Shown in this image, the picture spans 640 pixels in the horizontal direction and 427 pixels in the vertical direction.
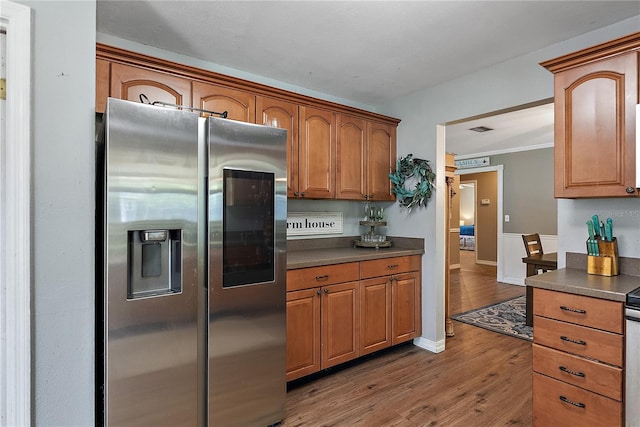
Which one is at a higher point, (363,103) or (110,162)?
(363,103)

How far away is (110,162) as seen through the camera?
1475 mm

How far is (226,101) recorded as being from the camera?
2428mm

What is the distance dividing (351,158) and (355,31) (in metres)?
1.16

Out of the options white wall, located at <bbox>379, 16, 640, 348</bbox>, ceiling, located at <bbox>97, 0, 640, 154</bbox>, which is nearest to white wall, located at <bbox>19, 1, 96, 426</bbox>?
ceiling, located at <bbox>97, 0, 640, 154</bbox>

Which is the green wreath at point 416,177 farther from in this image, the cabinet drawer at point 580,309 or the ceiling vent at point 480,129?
the ceiling vent at point 480,129

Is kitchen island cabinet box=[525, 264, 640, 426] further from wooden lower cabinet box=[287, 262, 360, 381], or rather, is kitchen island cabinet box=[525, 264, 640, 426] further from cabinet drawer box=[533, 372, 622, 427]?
wooden lower cabinet box=[287, 262, 360, 381]

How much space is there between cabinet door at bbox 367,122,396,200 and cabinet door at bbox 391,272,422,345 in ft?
2.69

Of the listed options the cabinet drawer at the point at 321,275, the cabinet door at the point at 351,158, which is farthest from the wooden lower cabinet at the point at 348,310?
the cabinet door at the point at 351,158

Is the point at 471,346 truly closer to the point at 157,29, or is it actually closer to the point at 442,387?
the point at 442,387

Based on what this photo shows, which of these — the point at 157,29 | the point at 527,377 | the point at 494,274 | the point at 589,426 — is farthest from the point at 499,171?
the point at 157,29

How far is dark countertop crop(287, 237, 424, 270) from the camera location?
101 inches

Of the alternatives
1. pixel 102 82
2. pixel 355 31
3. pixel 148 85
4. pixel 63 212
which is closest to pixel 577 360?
pixel 355 31

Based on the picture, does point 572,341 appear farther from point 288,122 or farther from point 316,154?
point 288,122

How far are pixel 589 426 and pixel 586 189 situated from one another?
124 cm
